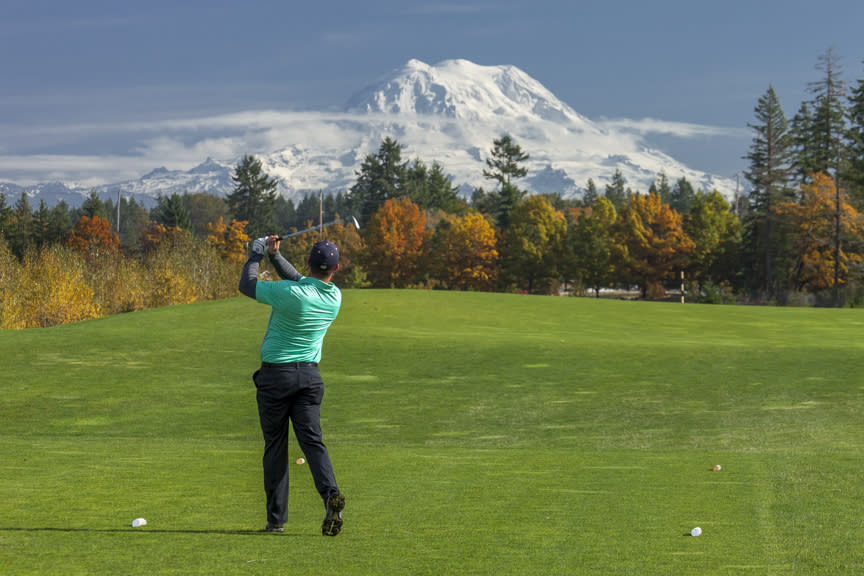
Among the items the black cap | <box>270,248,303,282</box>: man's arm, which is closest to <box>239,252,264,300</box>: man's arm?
<box>270,248,303,282</box>: man's arm

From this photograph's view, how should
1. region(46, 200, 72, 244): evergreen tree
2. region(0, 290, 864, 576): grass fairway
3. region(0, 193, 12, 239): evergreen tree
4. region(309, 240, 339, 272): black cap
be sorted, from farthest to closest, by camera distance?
region(46, 200, 72, 244): evergreen tree < region(0, 193, 12, 239): evergreen tree < region(309, 240, 339, 272): black cap < region(0, 290, 864, 576): grass fairway

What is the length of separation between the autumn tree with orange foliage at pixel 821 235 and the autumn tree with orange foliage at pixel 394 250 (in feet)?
125

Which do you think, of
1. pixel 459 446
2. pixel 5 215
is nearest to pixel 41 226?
pixel 5 215

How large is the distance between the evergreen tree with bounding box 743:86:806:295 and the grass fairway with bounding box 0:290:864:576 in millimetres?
61862

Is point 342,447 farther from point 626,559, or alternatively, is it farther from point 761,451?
point 626,559

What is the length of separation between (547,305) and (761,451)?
23.4 metres

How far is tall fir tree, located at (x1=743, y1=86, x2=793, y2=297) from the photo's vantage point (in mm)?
91750

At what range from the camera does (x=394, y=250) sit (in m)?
103

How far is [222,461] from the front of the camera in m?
11.6

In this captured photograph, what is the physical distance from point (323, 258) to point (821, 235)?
87143mm

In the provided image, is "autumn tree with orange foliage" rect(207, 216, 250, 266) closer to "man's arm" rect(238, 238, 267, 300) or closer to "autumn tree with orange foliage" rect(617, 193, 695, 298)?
"autumn tree with orange foliage" rect(617, 193, 695, 298)

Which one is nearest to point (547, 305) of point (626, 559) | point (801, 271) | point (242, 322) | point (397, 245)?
point (242, 322)

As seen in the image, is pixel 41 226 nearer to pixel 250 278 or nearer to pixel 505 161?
pixel 505 161

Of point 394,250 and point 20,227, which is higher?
point 20,227
